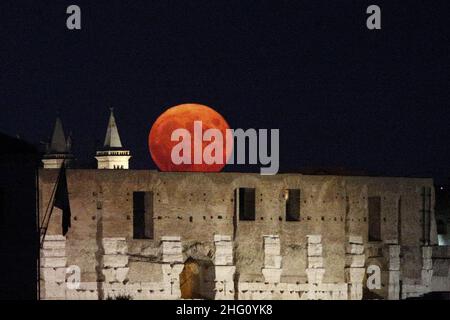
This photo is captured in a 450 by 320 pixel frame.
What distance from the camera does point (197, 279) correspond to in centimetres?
4266

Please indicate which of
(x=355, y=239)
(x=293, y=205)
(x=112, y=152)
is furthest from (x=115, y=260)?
(x=112, y=152)

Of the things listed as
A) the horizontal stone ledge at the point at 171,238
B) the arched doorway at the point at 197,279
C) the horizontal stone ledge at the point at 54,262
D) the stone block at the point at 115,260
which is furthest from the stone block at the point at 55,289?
the arched doorway at the point at 197,279

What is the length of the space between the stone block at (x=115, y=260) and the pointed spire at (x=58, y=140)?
40.5 metres

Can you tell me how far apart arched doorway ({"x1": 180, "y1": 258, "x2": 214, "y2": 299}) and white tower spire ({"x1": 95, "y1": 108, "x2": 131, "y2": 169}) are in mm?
42639

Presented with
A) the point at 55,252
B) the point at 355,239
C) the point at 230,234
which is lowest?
the point at 55,252

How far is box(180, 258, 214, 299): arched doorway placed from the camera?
4191 cm

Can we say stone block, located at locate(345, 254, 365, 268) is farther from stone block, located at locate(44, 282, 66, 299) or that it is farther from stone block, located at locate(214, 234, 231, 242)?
stone block, located at locate(44, 282, 66, 299)

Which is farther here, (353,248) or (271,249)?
(353,248)

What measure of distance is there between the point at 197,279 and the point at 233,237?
1.79 m

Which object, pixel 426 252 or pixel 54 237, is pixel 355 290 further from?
pixel 54 237

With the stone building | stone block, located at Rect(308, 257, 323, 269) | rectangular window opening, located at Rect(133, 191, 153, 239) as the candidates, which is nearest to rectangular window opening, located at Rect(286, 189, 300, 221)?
the stone building

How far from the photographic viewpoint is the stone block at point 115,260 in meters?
40.2

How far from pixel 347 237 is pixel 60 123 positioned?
40.9 meters
